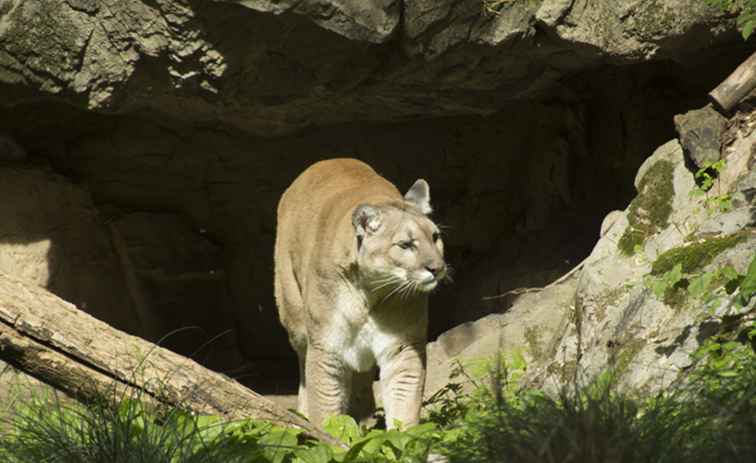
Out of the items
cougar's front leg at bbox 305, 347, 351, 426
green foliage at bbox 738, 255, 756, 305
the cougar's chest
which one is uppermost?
green foliage at bbox 738, 255, 756, 305

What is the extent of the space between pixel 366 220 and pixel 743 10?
112 inches

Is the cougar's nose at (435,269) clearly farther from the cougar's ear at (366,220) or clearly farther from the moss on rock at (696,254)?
the moss on rock at (696,254)

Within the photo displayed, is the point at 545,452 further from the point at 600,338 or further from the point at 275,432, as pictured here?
the point at 600,338

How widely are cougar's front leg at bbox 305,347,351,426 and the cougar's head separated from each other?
0.62 meters

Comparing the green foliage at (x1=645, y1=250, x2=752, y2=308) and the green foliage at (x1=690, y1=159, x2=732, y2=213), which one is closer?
the green foliage at (x1=645, y1=250, x2=752, y2=308)

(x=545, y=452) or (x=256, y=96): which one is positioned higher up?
(x=256, y=96)

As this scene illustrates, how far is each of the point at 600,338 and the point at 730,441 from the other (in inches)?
136

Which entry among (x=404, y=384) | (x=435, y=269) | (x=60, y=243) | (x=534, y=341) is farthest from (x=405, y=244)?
(x=60, y=243)

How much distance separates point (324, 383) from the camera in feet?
25.7

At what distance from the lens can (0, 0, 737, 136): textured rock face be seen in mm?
8570

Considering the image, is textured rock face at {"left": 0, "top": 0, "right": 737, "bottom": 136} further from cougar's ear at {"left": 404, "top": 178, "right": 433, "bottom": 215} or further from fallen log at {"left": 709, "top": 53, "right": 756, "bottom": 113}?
cougar's ear at {"left": 404, "top": 178, "right": 433, "bottom": 215}

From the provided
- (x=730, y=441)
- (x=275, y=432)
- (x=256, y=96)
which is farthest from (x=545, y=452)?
(x=256, y=96)

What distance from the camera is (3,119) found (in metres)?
11.1

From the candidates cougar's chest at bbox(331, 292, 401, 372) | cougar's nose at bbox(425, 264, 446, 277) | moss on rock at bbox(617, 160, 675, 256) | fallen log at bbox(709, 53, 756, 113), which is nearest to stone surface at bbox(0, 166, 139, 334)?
cougar's chest at bbox(331, 292, 401, 372)
